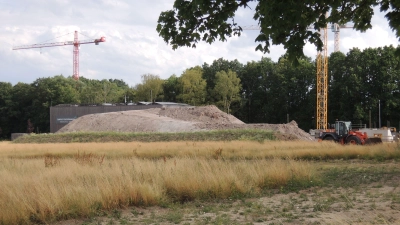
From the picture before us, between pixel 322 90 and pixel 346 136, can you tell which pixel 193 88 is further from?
pixel 346 136

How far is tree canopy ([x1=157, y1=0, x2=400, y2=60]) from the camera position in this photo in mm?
8703

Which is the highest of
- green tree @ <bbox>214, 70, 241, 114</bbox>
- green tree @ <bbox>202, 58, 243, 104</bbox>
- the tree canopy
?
green tree @ <bbox>202, 58, 243, 104</bbox>

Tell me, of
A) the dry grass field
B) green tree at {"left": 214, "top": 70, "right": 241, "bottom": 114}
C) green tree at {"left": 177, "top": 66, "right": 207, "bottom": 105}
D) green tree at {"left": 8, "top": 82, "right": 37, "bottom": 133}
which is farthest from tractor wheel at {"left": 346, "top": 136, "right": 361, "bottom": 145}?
green tree at {"left": 8, "top": 82, "right": 37, "bottom": 133}

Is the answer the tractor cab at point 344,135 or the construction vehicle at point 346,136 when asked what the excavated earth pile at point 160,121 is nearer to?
the tractor cab at point 344,135

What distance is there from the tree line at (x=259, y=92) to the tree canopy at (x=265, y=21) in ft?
173

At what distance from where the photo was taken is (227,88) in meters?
84.6

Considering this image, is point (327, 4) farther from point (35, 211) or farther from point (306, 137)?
point (306, 137)

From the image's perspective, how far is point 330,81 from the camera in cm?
7594

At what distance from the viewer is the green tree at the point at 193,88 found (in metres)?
87.6

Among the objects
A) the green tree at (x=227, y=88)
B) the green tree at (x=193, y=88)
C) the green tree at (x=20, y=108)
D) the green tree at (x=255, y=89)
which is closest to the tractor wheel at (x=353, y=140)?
the green tree at (x=255, y=89)

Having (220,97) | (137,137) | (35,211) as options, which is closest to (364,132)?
(137,137)

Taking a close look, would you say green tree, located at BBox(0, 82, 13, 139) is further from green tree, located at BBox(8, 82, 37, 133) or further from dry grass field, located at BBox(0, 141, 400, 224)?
dry grass field, located at BBox(0, 141, 400, 224)

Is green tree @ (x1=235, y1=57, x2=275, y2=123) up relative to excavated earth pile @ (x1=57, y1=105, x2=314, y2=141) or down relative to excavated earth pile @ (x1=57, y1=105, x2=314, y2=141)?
up

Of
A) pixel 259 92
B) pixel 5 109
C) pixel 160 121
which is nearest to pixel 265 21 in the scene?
pixel 160 121
